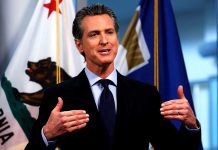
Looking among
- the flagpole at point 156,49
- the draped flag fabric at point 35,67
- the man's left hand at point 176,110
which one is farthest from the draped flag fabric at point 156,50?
the man's left hand at point 176,110

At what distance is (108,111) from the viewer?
4.18 feet

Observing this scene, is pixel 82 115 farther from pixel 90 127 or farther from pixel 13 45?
pixel 13 45

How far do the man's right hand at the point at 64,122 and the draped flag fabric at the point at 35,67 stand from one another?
610 millimetres

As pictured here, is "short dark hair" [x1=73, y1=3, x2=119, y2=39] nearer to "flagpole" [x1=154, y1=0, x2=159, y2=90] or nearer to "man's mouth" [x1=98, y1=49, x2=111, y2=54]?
"man's mouth" [x1=98, y1=49, x2=111, y2=54]

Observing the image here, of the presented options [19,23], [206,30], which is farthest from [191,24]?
[19,23]

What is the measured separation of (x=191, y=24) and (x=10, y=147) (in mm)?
2629

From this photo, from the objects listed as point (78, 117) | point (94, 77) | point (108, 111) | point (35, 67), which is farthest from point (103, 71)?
point (35, 67)

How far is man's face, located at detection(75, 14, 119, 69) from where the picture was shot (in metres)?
1.31

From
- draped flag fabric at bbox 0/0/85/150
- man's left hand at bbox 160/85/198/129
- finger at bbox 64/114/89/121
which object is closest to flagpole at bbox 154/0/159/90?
draped flag fabric at bbox 0/0/85/150

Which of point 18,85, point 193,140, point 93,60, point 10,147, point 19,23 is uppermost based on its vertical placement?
point 19,23

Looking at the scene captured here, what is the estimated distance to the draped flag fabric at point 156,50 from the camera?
1.94 m

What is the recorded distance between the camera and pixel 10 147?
1767 mm

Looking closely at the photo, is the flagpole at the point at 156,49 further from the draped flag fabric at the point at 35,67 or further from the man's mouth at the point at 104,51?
the man's mouth at the point at 104,51

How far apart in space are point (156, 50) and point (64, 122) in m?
0.91
